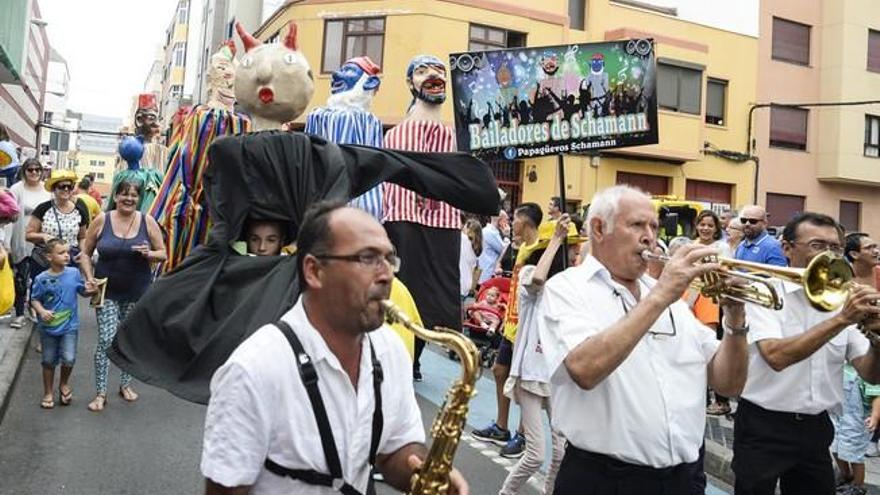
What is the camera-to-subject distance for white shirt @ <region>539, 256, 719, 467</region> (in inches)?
108

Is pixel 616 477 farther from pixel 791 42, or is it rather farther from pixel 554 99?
pixel 791 42

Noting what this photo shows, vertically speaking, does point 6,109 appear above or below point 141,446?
above

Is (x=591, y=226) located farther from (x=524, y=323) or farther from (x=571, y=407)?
(x=524, y=323)

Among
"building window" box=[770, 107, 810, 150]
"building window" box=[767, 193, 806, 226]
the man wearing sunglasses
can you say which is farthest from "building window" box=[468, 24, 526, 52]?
the man wearing sunglasses

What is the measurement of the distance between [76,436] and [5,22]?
12.2m

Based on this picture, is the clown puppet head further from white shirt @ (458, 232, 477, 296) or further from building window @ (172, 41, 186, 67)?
building window @ (172, 41, 186, 67)

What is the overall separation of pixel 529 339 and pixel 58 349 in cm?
372

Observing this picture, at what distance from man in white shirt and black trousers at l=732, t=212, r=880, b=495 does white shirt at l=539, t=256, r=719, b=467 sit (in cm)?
69

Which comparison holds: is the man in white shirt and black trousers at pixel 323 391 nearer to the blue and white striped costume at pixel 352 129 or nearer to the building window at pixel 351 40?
the blue and white striped costume at pixel 352 129

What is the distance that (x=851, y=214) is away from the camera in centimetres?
2606

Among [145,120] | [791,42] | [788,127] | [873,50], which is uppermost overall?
[873,50]

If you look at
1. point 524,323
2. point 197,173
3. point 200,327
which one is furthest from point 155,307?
point 524,323

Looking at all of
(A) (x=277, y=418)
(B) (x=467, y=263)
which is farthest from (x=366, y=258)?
(B) (x=467, y=263)

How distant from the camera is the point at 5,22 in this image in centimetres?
1462
